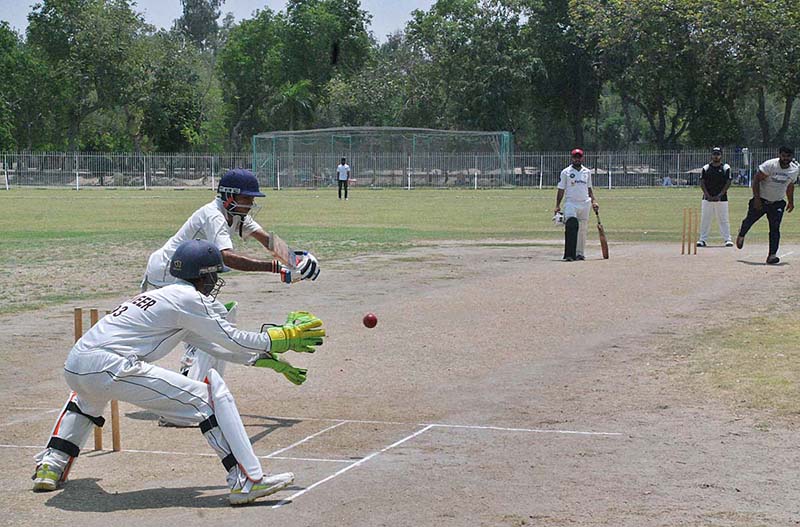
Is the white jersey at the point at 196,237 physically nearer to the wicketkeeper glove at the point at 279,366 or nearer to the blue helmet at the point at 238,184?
the blue helmet at the point at 238,184

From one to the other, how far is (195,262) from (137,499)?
1.52 metres

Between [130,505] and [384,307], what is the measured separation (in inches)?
369

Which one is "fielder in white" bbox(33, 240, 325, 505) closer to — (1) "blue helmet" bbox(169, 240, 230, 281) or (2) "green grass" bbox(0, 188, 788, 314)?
(1) "blue helmet" bbox(169, 240, 230, 281)

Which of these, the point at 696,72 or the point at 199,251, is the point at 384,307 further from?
the point at 696,72

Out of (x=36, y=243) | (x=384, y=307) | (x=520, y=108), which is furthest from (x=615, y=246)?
(x=520, y=108)

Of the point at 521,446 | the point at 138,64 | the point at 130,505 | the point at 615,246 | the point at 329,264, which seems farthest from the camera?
the point at 138,64

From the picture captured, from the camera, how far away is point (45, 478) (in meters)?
7.21

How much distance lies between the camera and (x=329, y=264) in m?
22.2

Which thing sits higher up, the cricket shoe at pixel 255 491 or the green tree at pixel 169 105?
the green tree at pixel 169 105

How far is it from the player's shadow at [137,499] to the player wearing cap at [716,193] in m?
19.2

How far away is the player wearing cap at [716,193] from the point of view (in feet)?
80.7

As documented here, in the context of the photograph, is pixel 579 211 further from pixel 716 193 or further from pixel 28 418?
pixel 28 418

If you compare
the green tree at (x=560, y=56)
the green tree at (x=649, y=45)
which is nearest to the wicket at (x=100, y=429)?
the green tree at (x=649, y=45)

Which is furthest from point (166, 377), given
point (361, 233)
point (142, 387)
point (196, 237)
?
point (361, 233)
